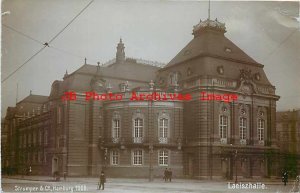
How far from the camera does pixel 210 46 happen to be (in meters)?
12.1

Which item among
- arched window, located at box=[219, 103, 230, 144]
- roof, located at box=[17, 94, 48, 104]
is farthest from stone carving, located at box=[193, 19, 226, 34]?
roof, located at box=[17, 94, 48, 104]

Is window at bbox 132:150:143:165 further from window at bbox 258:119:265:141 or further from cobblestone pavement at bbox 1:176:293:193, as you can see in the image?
window at bbox 258:119:265:141

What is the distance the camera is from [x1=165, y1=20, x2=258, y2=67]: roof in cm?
1106

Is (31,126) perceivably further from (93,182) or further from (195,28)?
(195,28)

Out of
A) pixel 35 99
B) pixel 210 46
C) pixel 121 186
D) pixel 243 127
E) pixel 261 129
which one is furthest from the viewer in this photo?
pixel 210 46

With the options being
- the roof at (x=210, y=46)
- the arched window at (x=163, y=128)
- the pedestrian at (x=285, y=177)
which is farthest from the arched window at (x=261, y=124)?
the arched window at (x=163, y=128)

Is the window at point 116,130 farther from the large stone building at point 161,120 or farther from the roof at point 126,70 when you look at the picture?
the roof at point 126,70

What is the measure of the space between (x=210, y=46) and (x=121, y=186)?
3725 millimetres

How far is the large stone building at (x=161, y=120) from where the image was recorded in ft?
35.9

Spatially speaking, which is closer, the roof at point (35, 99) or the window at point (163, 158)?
the roof at point (35, 99)

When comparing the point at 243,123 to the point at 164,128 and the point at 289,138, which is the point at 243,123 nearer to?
the point at 289,138

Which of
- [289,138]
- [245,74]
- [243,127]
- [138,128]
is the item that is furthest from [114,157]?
[289,138]

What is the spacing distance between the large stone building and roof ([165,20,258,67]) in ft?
0.08

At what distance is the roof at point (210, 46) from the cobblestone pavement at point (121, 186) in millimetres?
2521
